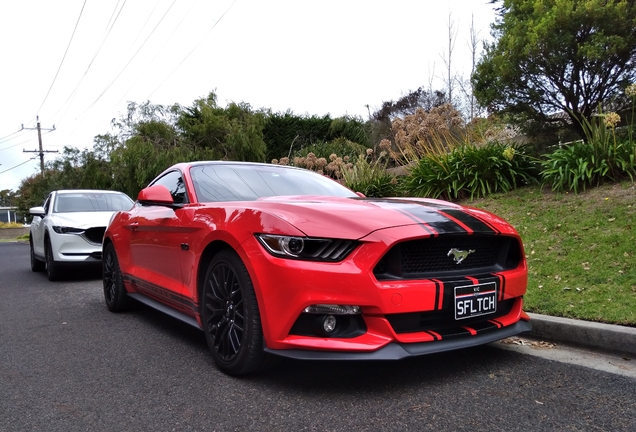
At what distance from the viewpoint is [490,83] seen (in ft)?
31.0

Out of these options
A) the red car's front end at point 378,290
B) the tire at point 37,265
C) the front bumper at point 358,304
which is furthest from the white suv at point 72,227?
the front bumper at point 358,304

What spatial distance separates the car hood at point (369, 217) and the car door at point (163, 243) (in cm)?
91

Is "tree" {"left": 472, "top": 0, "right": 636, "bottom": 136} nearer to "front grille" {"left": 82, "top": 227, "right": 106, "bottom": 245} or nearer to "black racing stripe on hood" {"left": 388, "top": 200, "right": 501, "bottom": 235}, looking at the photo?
"black racing stripe on hood" {"left": 388, "top": 200, "right": 501, "bottom": 235}

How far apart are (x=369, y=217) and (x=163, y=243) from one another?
1.97 metres

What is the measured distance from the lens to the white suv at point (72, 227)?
7.95 metres

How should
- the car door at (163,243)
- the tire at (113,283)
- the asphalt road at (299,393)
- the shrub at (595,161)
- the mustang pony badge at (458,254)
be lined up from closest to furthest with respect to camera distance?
1. the asphalt road at (299,393)
2. the mustang pony badge at (458,254)
3. the car door at (163,243)
4. the tire at (113,283)
5. the shrub at (595,161)

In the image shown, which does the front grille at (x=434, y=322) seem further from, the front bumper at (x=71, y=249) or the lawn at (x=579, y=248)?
the front bumper at (x=71, y=249)

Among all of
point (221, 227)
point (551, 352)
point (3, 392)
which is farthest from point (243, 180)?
point (551, 352)

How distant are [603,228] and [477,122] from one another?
4.42m

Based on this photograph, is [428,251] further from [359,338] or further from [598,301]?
[598,301]

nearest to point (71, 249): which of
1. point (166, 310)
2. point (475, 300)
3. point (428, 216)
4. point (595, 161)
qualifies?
point (166, 310)

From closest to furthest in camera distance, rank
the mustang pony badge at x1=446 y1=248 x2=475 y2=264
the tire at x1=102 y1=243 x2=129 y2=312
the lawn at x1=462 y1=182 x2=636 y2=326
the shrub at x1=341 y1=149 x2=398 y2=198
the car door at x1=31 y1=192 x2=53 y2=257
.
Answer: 1. the mustang pony badge at x1=446 y1=248 x2=475 y2=264
2. the lawn at x1=462 y1=182 x2=636 y2=326
3. the tire at x1=102 y1=243 x2=129 y2=312
4. the car door at x1=31 y1=192 x2=53 y2=257
5. the shrub at x1=341 y1=149 x2=398 y2=198

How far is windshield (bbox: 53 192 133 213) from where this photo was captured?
28.8 ft

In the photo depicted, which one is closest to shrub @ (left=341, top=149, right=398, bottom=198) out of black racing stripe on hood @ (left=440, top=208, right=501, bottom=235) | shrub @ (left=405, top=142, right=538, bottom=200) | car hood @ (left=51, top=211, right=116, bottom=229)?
shrub @ (left=405, top=142, right=538, bottom=200)
